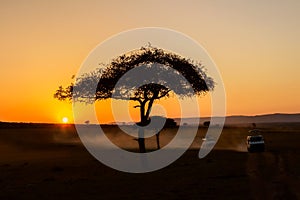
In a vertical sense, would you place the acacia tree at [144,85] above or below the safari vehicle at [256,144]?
above

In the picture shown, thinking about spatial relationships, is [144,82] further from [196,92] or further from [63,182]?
[63,182]

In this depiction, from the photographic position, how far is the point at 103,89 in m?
45.6

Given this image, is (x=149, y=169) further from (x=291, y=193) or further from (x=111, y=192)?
(x=291, y=193)

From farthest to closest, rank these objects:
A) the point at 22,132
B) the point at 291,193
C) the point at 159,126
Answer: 1. the point at 22,132
2. the point at 159,126
3. the point at 291,193

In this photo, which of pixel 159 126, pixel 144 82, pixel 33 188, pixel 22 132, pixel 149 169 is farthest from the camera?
pixel 22 132

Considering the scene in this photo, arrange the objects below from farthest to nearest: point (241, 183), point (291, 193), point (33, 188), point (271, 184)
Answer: point (33, 188) → point (241, 183) → point (271, 184) → point (291, 193)

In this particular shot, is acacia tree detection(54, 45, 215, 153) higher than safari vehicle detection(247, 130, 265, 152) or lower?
higher

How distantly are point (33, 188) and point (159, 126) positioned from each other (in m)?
45.8

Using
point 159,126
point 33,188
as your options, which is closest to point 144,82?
point 33,188

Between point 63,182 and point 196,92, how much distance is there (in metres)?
20.1

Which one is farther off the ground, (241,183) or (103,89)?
(103,89)

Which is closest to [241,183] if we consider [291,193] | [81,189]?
[291,193]

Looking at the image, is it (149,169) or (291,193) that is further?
(149,169)

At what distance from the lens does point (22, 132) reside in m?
122
